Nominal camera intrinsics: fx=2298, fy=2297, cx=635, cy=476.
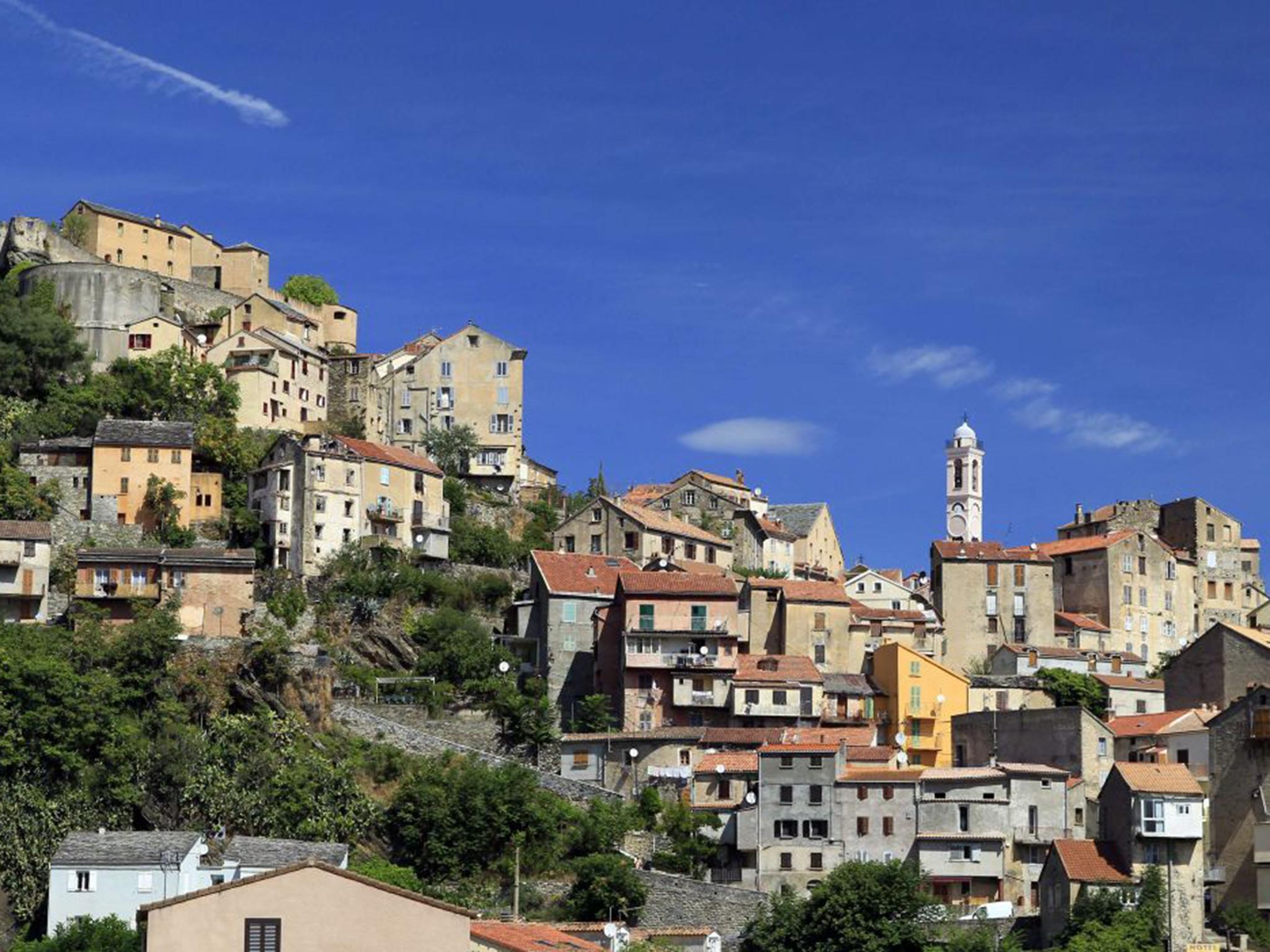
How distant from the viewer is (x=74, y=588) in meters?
83.7

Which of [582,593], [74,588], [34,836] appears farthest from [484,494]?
[34,836]

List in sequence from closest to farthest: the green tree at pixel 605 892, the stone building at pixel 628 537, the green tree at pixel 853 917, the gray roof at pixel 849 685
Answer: the green tree at pixel 853 917
the green tree at pixel 605 892
the gray roof at pixel 849 685
the stone building at pixel 628 537

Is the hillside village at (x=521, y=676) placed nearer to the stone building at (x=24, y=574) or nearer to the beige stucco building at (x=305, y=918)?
the stone building at (x=24, y=574)

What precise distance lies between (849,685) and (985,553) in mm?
14713

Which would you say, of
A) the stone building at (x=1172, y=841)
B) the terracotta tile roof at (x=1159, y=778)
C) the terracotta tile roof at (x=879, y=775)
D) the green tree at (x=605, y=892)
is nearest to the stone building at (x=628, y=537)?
the terracotta tile roof at (x=879, y=775)

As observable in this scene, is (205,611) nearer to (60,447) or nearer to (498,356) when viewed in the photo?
(60,447)

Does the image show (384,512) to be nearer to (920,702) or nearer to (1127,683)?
(920,702)

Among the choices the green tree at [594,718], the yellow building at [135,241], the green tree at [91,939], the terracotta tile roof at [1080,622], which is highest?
the yellow building at [135,241]

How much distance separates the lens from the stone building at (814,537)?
110438 millimetres

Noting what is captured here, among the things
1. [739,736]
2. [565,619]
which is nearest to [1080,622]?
[565,619]

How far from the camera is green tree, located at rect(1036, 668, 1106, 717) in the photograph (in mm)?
90750

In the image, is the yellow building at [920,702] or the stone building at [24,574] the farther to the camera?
the yellow building at [920,702]

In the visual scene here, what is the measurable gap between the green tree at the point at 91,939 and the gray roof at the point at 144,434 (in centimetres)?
3052

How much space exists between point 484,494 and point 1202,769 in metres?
37.4
